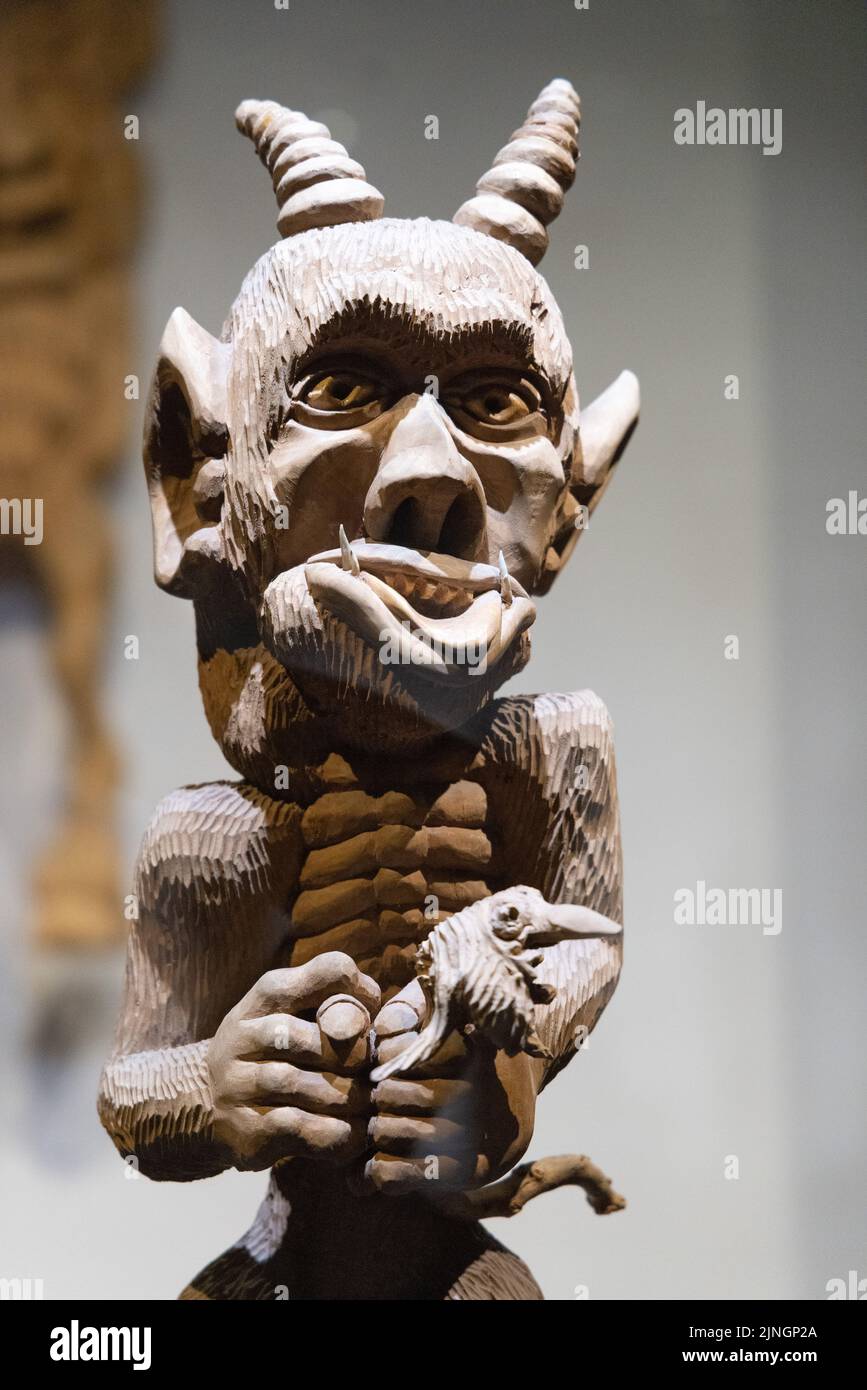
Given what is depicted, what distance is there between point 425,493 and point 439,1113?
0.42 m

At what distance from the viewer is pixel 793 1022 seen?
1549 millimetres

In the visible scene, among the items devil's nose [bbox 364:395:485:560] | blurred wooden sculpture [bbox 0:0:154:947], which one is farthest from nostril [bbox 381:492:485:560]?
blurred wooden sculpture [bbox 0:0:154:947]

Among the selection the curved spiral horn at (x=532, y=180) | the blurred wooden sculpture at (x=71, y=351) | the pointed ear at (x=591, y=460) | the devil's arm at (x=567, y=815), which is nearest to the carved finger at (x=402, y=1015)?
the devil's arm at (x=567, y=815)

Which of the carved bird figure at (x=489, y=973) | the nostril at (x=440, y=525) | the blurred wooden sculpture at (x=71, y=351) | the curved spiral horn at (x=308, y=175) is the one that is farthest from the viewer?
the blurred wooden sculpture at (x=71, y=351)

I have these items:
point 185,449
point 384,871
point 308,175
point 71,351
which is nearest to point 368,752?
point 384,871

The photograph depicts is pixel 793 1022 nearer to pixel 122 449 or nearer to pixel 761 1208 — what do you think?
pixel 761 1208

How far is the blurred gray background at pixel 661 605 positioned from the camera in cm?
143

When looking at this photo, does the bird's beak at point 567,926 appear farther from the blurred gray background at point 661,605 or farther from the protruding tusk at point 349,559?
the blurred gray background at point 661,605

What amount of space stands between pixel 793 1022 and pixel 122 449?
0.86 m

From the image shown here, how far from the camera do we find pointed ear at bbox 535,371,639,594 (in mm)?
1247

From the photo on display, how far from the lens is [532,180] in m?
1.23

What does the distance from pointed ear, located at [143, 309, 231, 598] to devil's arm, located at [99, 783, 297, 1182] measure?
191 millimetres

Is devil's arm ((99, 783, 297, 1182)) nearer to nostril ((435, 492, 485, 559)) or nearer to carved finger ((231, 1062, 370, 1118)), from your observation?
carved finger ((231, 1062, 370, 1118))
